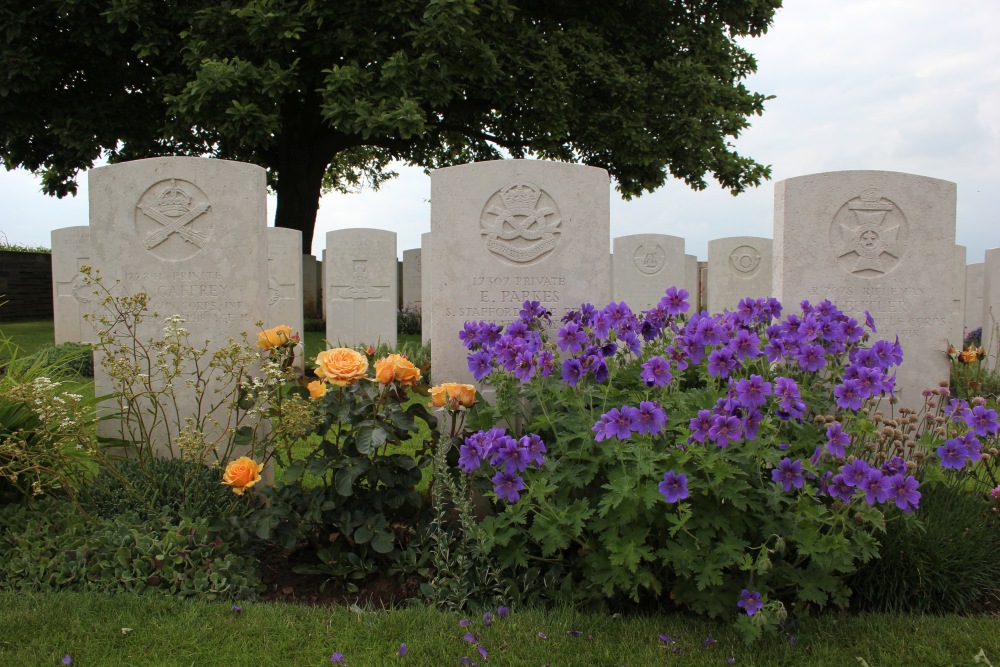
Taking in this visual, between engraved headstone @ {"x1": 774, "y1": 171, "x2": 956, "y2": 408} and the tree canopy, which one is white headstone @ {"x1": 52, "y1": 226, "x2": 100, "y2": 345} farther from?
engraved headstone @ {"x1": 774, "y1": 171, "x2": 956, "y2": 408}

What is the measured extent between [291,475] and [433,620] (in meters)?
1.03

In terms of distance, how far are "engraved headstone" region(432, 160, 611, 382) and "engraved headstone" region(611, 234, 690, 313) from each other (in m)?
7.89

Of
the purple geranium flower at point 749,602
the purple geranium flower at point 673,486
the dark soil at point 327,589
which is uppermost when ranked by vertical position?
the purple geranium flower at point 673,486

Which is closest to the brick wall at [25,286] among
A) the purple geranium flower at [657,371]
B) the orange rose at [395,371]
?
Result: the orange rose at [395,371]

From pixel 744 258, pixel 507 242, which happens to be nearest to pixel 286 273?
pixel 507 242

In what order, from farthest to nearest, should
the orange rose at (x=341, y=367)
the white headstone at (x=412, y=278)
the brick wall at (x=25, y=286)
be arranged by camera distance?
the brick wall at (x=25, y=286) < the white headstone at (x=412, y=278) < the orange rose at (x=341, y=367)

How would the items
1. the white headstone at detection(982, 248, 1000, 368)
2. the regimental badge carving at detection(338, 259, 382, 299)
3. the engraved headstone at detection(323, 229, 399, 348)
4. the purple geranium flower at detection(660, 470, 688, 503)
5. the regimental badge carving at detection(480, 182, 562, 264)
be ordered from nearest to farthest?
the purple geranium flower at detection(660, 470, 688, 503) < the regimental badge carving at detection(480, 182, 562, 264) < the white headstone at detection(982, 248, 1000, 368) < the engraved headstone at detection(323, 229, 399, 348) < the regimental badge carving at detection(338, 259, 382, 299)

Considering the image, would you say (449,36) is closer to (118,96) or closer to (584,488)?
(118,96)

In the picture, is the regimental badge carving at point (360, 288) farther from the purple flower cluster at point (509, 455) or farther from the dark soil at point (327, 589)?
the purple flower cluster at point (509, 455)

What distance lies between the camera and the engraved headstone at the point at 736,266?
515 inches

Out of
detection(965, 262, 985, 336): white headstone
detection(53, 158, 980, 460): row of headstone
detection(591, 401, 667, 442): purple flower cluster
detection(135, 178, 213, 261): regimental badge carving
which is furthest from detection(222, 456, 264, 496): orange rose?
detection(965, 262, 985, 336): white headstone

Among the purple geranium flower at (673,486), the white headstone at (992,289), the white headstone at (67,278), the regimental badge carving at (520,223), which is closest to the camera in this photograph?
the purple geranium flower at (673,486)

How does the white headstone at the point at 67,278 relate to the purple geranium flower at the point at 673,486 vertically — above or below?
above

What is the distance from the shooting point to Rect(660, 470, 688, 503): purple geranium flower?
266 centimetres
